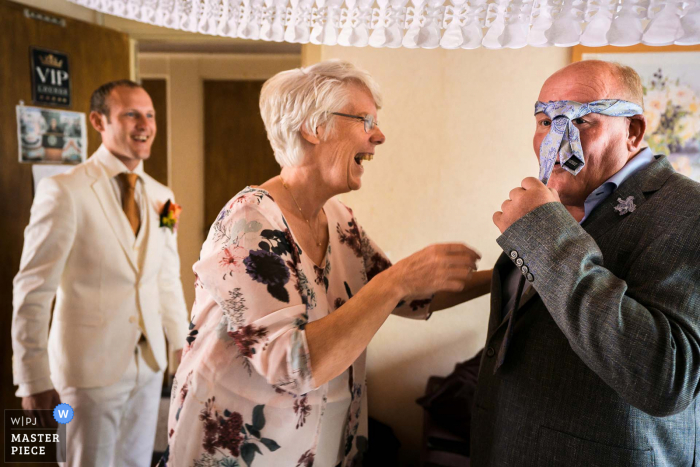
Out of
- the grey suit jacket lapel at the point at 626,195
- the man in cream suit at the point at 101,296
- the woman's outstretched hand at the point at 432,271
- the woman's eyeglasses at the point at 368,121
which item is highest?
the woman's eyeglasses at the point at 368,121

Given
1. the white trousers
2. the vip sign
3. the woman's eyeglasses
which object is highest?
the vip sign

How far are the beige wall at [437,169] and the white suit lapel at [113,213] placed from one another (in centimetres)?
113

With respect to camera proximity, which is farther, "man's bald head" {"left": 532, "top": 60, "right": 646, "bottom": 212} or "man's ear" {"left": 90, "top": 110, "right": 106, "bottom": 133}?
"man's ear" {"left": 90, "top": 110, "right": 106, "bottom": 133}

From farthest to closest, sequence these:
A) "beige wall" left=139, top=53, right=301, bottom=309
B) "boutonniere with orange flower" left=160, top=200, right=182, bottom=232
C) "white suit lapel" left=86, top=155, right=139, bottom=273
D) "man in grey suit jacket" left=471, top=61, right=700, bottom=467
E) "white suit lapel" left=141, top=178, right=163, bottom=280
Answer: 1. "beige wall" left=139, top=53, right=301, bottom=309
2. "boutonniere with orange flower" left=160, top=200, right=182, bottom=232
3. "white suit lapel" left=141, top=178, right=163, bottom=280
4. "white suit lapel" left=86, top=155, right=139, bottom=273
5. "man in grey suit jacket" left=471, top=61, right=700, bottom=467

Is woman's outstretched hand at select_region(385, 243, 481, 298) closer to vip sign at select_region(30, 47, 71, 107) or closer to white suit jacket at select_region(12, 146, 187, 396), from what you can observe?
white suit jacket at select_region(12, 146, 187, 396)

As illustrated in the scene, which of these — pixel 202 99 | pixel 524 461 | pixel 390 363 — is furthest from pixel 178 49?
pixel 524 461

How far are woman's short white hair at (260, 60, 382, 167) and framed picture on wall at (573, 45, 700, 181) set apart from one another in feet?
5.21

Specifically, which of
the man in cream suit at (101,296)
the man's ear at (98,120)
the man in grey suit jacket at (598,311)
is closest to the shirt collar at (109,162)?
the man in cream suit at (101,296)

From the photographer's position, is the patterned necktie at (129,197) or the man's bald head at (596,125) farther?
the patterned necktie at (129,197)

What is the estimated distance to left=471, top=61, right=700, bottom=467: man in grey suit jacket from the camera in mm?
799

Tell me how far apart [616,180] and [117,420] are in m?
2.09

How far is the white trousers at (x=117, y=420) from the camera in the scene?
2.04 meters

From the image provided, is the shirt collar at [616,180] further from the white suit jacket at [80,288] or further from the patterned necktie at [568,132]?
the white suit jacket at [80,288]

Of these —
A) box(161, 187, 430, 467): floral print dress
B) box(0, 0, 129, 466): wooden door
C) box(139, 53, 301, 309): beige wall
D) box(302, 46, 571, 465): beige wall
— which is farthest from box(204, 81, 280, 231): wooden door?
box(161, 187, 430, 467): floral print dress
